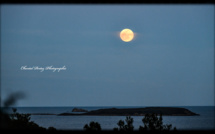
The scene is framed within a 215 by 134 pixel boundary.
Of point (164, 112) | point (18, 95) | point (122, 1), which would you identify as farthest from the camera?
point (164, 112)

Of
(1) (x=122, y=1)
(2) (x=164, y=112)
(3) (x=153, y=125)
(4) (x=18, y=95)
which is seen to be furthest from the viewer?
(2) (x=164, y=112)

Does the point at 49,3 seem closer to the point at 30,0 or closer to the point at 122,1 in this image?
the point at 30,0

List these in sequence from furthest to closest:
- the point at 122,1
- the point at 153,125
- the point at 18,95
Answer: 1. the point at 153,125
2. the point at 18,95
3. the point at 122,1

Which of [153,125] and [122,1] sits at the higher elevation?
[122,1]

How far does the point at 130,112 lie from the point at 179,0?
255 ft

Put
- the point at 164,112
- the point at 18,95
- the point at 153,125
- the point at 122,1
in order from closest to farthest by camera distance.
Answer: the point at 122,1
the point at 18,95
the point at 153,125
the point at 164,112

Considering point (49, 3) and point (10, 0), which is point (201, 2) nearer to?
point (49, 3)


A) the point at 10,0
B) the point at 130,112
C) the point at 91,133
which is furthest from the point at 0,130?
the point at 130,112

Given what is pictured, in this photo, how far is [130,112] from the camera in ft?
261

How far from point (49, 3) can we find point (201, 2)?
151 centimetres

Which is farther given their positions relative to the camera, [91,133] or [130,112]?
[130,112]

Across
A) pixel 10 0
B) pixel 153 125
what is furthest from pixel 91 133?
pixel 153 125

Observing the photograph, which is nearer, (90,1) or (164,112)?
(90,1)

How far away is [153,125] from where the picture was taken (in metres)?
9.66
